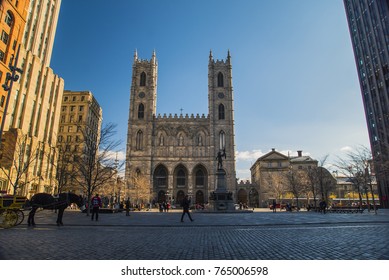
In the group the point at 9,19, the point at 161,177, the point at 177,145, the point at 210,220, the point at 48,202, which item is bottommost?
the point at 210,220

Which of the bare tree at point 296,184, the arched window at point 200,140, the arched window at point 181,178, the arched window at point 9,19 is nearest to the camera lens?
the arched window at point 9,19

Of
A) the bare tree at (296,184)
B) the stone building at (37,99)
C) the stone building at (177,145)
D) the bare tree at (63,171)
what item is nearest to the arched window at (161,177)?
the stone building at (177,145)

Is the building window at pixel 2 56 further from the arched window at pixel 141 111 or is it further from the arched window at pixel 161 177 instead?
the arched window at pixel 161 177

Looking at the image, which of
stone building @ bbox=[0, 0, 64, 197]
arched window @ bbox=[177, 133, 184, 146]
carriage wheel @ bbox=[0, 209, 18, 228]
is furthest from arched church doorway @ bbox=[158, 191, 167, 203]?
carriage wheel @ bbox=[0, 209, 18, 228]

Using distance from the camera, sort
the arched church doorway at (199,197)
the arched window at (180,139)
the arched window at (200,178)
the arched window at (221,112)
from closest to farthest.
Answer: the arched church doorway at (199,197)
the arched window at (200,178)
the arched window at (180,139)
the arched window at (221,112)

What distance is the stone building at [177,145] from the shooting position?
6153 cm

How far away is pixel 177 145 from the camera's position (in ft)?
212

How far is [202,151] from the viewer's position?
2530 inches

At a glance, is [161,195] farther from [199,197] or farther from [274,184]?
[274,184]

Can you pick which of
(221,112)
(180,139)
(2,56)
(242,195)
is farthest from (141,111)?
(2,56)

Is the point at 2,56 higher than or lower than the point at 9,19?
lower

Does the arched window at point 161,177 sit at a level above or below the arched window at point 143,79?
below

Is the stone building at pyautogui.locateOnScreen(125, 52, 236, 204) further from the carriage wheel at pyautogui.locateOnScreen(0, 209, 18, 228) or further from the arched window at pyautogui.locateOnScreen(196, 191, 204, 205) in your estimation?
the carriage wheel at pyautogui.locateOnScreen(0, 209, 18, 228)
